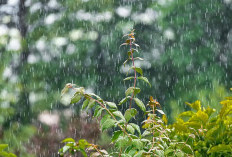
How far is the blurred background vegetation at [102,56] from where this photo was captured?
609 cm

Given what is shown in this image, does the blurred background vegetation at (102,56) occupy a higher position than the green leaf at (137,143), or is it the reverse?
the blurred background vegetation at (102,56)

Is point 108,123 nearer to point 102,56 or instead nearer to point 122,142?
point 122,142

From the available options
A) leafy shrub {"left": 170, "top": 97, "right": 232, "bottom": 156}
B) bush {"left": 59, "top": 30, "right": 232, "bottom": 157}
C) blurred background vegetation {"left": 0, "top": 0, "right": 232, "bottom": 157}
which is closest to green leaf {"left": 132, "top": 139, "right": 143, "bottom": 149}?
bush {"left": 59, "top": 30, "right": 232, "bottom": 157}

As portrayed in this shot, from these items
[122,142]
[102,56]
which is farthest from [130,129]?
[102,56]

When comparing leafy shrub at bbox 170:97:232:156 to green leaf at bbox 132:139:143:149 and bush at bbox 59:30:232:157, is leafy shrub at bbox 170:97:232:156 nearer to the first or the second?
bush at bbox 59:30:232:157

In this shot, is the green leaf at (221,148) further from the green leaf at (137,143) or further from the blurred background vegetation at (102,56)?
the blurred background vegetation at (102,56)

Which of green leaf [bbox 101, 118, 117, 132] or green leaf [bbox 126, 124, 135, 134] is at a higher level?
green leaf [bbox 101, 118, 117, 132]

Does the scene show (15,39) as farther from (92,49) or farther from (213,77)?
(213,77)

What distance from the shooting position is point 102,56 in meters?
6.52

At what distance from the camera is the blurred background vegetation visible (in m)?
6.09

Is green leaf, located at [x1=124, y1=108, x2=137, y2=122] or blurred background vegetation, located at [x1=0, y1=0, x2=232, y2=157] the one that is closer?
green leaf, located at [x1=124, y1=108, x2=137, y2=122]

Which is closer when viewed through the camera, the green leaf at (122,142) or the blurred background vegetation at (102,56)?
the green leaf at (122,142)

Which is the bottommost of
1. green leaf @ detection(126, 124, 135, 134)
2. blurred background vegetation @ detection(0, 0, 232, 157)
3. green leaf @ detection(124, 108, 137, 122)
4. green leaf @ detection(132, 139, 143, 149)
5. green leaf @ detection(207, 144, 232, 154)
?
green leaf @ detection(207, 144, 232, 154)

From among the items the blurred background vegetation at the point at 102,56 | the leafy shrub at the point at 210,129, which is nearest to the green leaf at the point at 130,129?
the leafy shrub at the point at 210,129
